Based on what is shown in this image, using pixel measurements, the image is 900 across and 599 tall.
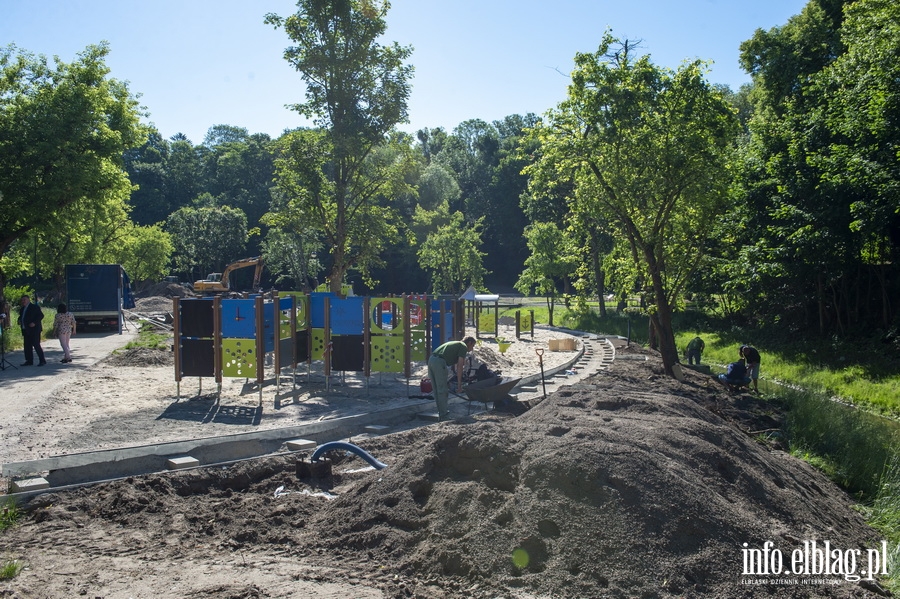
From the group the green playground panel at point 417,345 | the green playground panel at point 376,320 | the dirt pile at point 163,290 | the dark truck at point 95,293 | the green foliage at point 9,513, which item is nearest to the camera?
the green foliage at point 9,513

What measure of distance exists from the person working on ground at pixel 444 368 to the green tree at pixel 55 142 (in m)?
16.7

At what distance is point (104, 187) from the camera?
25.3 metres

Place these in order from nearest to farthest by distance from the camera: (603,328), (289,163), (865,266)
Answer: (289,163)
(865,266)
(603,328)

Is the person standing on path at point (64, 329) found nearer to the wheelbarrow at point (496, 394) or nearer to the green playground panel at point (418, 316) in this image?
the green playground panel at point (418, 316)

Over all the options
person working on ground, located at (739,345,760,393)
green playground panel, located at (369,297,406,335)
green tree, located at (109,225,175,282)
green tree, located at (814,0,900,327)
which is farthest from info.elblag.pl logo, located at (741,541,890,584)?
green tree, located at (109,225,175,282)

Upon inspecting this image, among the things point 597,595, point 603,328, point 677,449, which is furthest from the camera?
point 603,328

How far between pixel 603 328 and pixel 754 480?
1188 inches

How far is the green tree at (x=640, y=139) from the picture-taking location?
17.3 meters

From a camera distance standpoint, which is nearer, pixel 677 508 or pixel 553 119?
pixel 677 508

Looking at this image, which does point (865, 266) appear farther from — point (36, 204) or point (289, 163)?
point (36, 204)

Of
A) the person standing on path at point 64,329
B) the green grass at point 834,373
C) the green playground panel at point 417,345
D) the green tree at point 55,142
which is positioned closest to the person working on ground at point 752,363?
the green grass at point 834,373

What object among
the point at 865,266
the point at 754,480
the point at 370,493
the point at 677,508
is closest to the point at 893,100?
the point at 865,266

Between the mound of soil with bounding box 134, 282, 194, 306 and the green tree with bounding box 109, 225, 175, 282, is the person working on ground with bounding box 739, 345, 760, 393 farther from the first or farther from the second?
the mound of soil with bounding box 134, 282, 194, 306

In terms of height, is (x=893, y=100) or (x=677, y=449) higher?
(x=893, y=100)
